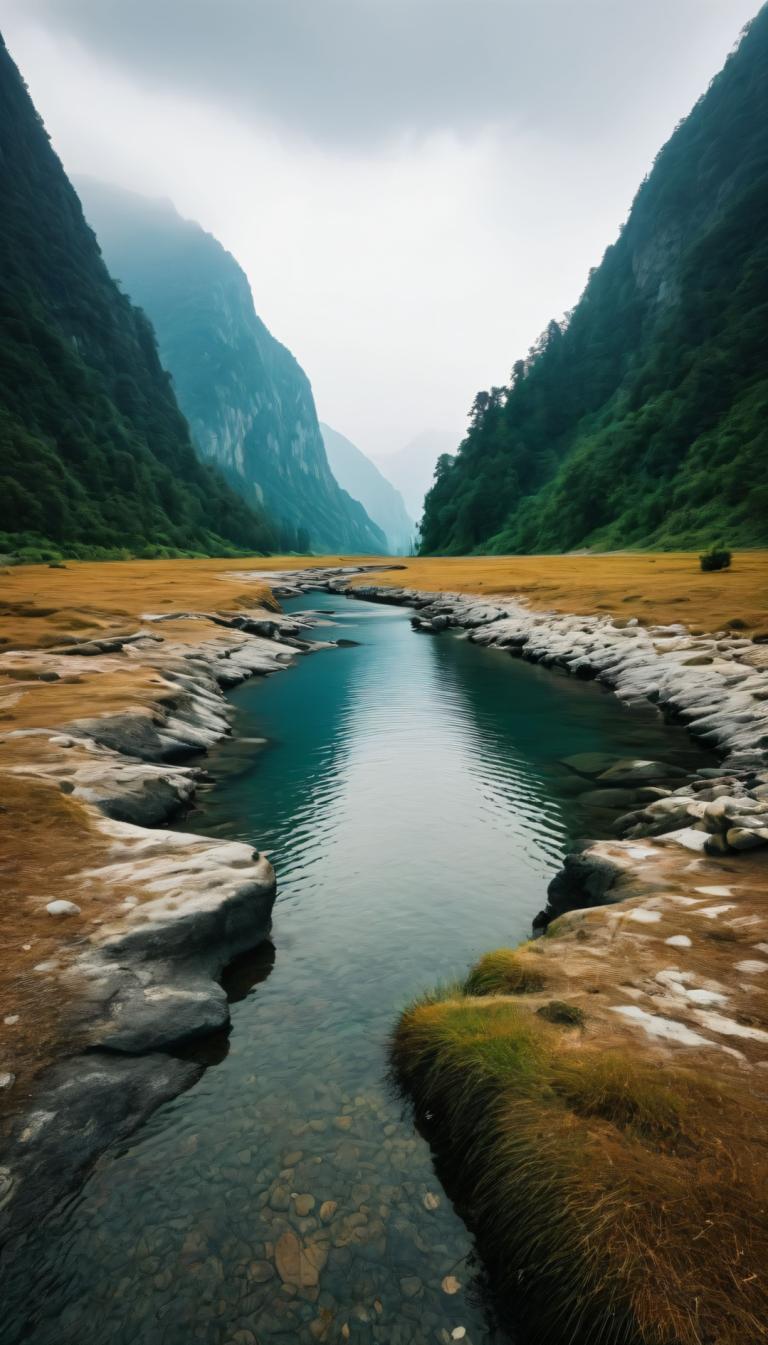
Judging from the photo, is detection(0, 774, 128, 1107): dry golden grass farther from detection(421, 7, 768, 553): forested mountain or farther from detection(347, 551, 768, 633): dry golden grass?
detection(421, 7, 768, 553): forested mountain

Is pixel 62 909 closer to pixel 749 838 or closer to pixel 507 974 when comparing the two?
pixel 507 974

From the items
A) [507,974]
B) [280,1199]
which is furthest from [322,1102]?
[507,974]

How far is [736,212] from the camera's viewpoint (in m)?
134

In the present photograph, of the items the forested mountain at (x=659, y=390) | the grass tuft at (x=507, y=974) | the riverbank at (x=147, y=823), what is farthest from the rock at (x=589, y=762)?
the forested mountain at (x=659, y=390)

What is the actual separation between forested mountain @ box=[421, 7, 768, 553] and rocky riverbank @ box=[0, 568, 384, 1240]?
91.0 m

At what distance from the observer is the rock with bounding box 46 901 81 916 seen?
→ 9.00 meters

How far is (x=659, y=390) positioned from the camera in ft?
433

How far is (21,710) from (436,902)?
14218 mm

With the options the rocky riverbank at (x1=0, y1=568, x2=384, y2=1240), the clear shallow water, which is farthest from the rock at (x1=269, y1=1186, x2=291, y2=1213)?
the rocky riverbank at (x1=0, y1=568, x2=384, y2=1240)

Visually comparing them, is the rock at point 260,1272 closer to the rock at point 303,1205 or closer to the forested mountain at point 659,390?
the rock at point 303,1205

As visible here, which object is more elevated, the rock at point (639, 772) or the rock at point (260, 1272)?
the rock at point (260, 1272)

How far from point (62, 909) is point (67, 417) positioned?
542 ft

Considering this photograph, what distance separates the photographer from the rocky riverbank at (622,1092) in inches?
174

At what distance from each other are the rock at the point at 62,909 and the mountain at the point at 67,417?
104m
